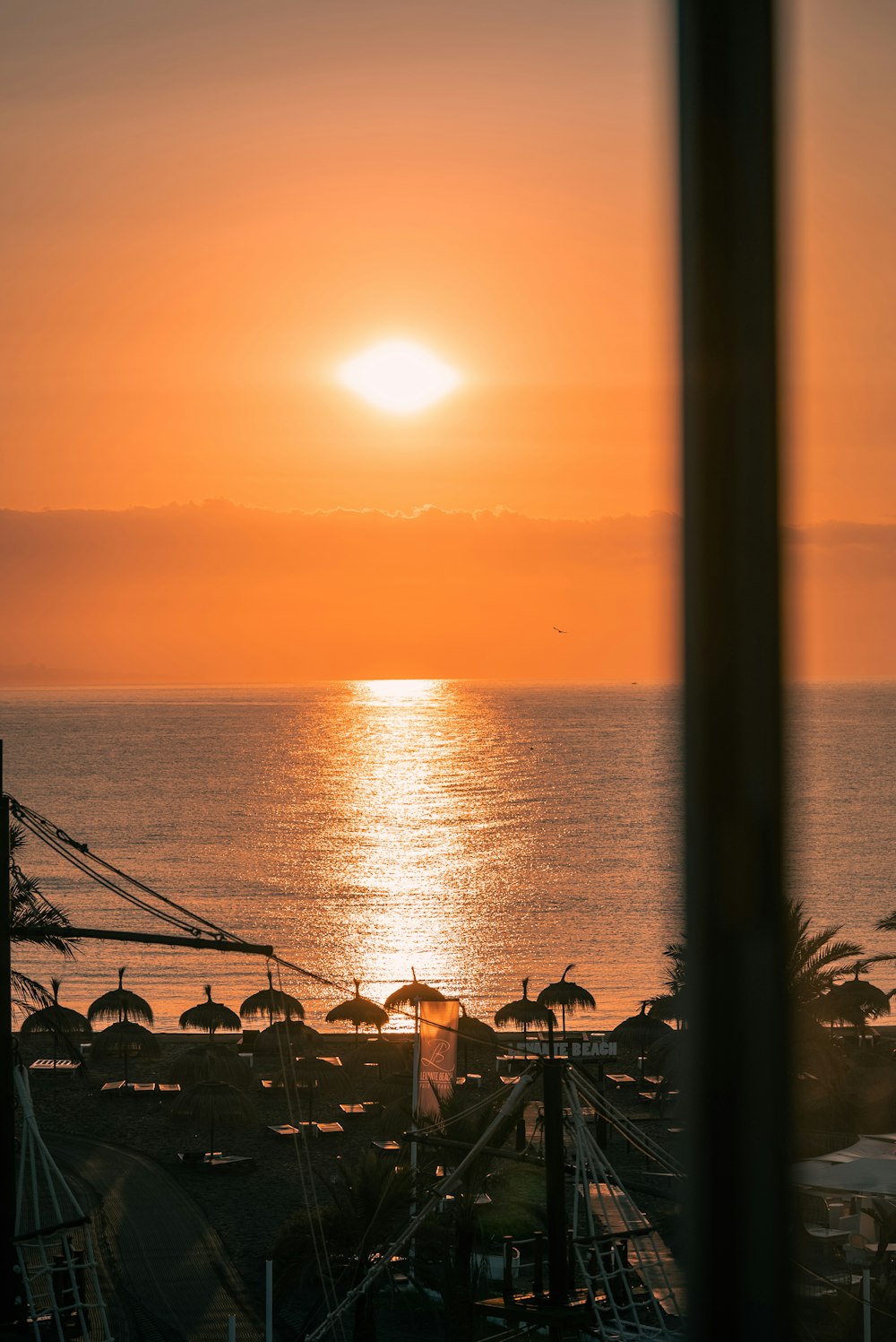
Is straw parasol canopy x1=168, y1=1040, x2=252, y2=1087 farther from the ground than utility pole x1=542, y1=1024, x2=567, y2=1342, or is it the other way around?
utility pole x1=542, y1=1024, x2=567, y2=1342

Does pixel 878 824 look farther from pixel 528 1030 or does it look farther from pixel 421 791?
pixel 528 1030

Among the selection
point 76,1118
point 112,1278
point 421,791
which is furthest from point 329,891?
point 112,1278

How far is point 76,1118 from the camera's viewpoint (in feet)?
98.1

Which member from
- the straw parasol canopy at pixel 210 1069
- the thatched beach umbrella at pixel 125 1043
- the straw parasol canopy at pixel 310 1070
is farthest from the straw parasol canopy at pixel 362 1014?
the straw parasol canopy at pixel 210 1069

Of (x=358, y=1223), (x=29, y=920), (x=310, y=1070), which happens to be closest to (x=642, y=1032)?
(x=310, y=1070)

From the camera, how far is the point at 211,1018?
37031 millimetres

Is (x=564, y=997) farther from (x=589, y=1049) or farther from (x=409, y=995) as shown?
(x=409, y=995)

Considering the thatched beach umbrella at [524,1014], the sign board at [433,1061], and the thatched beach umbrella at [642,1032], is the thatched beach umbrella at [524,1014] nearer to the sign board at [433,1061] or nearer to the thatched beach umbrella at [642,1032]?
the thatched beach umbrella at [642,1032]

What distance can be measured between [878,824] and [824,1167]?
104624 millimetres

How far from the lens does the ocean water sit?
67812 millimetres

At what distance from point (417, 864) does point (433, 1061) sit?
81.2m

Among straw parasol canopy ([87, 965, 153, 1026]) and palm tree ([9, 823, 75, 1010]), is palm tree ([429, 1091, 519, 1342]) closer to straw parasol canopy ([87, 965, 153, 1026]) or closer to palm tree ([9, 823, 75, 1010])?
palm tree ([9, 823, 75, 1010])

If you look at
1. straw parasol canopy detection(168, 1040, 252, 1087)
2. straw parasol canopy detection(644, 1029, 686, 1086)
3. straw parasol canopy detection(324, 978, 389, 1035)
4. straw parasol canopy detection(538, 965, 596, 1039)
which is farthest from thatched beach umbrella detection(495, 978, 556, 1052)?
straw parasol canopy detection(168, 1040, 252, 1087)

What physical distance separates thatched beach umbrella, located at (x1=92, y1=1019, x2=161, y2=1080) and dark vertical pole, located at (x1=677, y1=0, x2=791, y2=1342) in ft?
108
